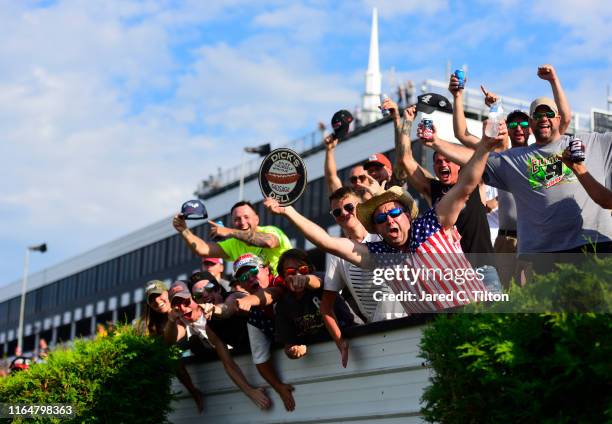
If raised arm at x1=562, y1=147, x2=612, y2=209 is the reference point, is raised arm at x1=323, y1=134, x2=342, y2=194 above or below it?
above

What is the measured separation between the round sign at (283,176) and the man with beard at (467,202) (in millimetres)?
814

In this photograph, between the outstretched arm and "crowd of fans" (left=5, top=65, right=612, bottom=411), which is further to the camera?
the outstretched arm

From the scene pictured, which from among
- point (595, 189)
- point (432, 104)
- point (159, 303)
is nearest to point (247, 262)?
point (159, 303)

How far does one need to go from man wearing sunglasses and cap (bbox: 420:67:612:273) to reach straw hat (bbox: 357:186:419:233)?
67 centimetres

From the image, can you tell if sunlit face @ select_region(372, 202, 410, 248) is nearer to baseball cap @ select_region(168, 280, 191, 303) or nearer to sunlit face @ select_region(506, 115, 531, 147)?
sunlit face @ select_region(506, 115, 531, 147)

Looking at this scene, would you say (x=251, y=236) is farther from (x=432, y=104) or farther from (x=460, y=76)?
(x=460, y=76)

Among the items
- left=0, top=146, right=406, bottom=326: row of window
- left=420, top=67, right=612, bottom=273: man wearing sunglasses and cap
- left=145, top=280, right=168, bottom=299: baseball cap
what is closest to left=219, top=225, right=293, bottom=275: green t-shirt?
left=145, top=280, right=168, bottom=299: baseball cap

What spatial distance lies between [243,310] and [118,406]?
1569mm

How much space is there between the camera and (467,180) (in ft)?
20.4

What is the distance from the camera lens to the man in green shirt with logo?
30.3ft

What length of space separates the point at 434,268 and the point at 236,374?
9.93 ft

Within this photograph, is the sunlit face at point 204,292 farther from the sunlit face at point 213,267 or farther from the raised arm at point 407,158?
the raised arm at point 407,158

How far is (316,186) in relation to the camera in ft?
155

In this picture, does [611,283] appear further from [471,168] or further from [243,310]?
[243,310]
